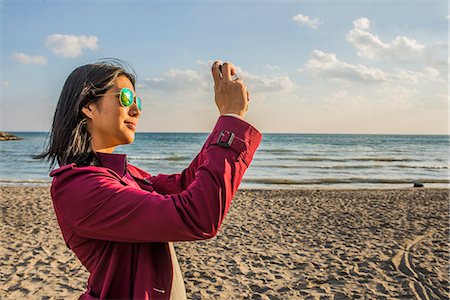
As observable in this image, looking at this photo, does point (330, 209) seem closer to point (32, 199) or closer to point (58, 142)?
point (32, 199)

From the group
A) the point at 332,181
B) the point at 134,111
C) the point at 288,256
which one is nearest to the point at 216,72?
the point at 134,111

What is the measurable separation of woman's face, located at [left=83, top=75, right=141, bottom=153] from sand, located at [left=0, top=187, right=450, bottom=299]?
14.1 ft

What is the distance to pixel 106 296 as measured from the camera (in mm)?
1119

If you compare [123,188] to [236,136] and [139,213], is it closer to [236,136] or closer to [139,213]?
[139,213]

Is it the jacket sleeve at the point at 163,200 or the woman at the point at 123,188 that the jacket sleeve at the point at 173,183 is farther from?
the jacket sleeve at the point at 163,200

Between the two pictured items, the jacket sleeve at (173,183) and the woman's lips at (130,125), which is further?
the jacket sleeve at (173,183)

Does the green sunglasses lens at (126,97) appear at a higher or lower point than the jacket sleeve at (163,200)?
higher

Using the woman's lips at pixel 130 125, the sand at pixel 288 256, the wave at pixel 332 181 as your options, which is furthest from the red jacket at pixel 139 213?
the wave at pixel 332 181

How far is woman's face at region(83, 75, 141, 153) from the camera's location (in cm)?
121

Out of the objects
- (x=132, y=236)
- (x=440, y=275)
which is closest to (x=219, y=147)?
(x=132, y=236)

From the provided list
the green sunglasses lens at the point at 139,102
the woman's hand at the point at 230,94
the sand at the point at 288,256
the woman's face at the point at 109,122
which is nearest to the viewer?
the woman's hand at the point at 230,94

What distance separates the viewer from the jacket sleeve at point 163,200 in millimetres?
976

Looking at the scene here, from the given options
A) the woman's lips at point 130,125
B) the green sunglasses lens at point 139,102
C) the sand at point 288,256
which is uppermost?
the green sunglasses lens at point 139,102

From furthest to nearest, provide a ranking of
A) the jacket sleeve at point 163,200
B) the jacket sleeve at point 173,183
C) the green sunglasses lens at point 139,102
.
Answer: the jacket sleeve at point 173,183 → the green sunglasses lens at point 139,102 → the jacket sleeve at point 163,200
